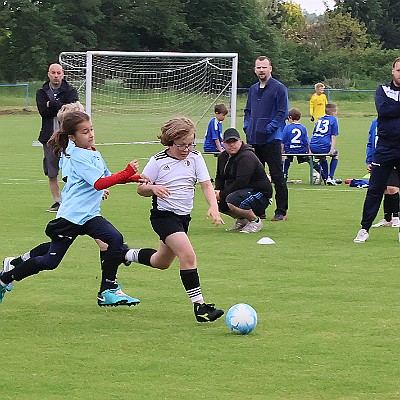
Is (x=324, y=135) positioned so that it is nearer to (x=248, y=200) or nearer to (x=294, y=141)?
(x=294, y=141)

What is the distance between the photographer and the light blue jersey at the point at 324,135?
18.5m

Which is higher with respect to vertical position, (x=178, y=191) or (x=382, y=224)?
(x=178, y=191)

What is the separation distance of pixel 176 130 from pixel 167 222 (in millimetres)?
679

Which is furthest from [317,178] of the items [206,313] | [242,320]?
[242,320]

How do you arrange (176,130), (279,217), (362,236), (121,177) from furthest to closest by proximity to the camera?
(279,217) → (362,236) → (176,130) → (121,177)

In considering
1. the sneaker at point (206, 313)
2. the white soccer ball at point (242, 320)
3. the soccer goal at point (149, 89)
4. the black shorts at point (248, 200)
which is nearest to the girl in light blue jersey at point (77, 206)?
the sneaker at point (206, 313)

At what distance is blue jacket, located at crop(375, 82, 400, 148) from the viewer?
1086 cm

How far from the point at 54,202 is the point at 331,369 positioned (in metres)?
9.55

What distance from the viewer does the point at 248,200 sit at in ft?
40.1

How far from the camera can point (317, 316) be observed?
7488 millimetres

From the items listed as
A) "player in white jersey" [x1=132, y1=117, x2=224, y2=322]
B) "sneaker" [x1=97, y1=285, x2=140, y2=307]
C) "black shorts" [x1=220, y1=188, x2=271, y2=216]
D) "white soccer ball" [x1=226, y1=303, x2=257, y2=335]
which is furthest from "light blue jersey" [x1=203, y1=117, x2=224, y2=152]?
"white soccer ball" [x1=226, y1=303, x2=257, y2=335]

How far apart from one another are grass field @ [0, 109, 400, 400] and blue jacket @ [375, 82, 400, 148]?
1.19 m

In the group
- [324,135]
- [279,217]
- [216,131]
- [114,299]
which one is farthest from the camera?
[216,131]

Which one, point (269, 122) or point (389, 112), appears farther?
point (269, 122)
